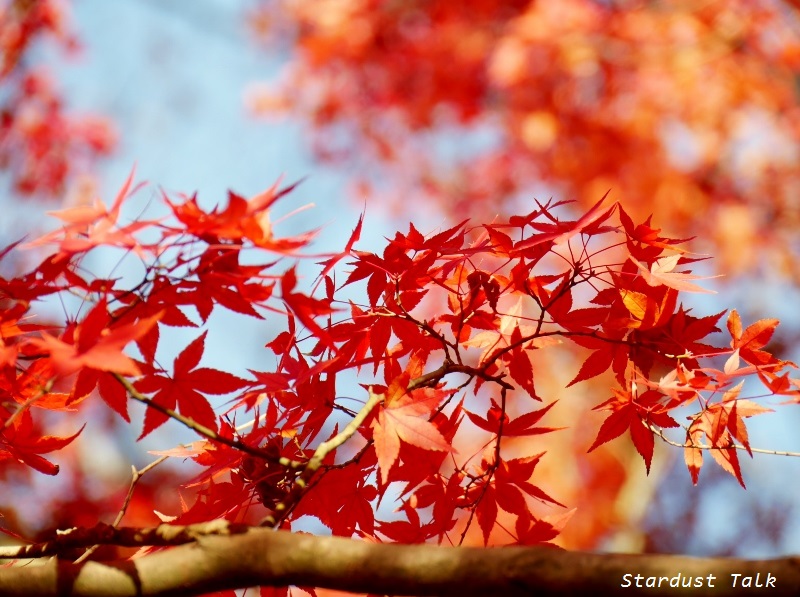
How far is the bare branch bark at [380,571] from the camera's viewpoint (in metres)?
0.76

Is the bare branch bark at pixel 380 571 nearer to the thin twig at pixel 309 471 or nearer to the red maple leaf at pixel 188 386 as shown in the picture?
the thin twig at pixel 309 471

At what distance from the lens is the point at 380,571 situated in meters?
0.83

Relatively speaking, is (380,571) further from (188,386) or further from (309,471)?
(188,386)

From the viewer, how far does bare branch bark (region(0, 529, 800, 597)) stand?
29.9 inches

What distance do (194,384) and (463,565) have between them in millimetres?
493

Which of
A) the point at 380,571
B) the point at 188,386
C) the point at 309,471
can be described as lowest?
the point at 380,571

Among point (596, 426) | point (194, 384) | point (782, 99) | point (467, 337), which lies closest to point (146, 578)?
point (194, 384)

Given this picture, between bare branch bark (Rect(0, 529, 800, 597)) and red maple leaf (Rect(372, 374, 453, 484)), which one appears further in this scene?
red maple leaf (Rect(372, 374, 453, 484))

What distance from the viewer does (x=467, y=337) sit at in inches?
53.6

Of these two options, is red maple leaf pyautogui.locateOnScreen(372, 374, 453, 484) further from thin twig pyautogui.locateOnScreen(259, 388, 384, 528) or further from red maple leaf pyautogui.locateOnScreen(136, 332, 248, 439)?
red maple leaf pyautogui.locateOnScreen(136, 332, 248, 439)

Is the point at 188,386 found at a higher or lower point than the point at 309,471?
higher

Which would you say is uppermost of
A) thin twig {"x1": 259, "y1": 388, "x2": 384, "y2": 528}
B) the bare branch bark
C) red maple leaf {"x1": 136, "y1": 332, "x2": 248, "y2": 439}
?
red maple leaf {"x1": 136, "y1": 332, "x2": 248, "y2": 439}

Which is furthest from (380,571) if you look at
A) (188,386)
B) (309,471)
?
(188,386)

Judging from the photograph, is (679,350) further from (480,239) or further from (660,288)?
(480,239)
